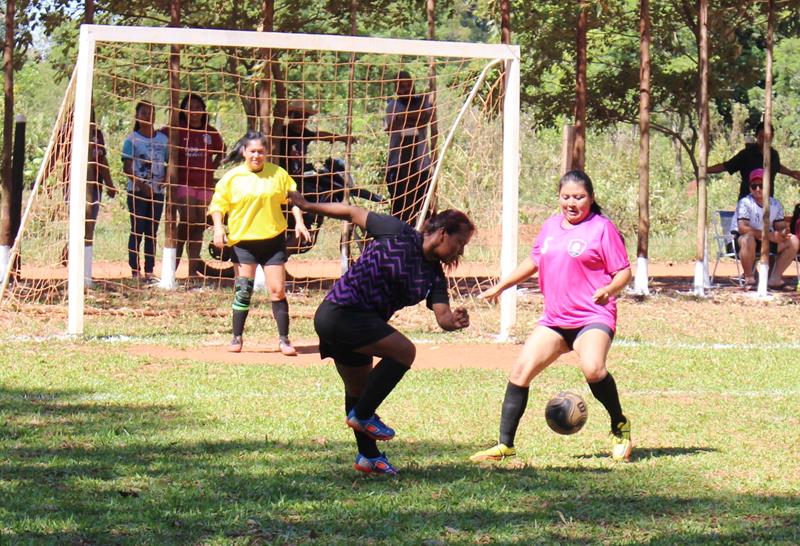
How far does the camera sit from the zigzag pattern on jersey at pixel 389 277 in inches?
267

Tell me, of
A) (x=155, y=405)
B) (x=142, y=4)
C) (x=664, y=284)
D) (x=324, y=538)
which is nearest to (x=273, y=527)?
(x=324, y=538)

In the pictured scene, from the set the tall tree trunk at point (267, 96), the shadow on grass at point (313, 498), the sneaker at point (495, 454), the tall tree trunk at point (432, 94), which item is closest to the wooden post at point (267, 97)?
the tall tree trunk at point (267, 96)

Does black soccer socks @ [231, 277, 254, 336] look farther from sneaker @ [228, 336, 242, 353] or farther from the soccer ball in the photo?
the soccer ball

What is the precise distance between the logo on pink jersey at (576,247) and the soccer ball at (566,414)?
30.0 inches

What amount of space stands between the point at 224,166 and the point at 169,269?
132cm

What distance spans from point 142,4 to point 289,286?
202 inches

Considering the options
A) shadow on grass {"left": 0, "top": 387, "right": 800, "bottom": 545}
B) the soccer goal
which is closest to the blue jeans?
the soccer goal

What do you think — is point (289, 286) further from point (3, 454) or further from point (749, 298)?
point (3, 454)

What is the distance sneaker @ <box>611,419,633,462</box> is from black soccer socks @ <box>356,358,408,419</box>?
134cm

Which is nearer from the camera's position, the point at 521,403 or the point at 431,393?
the point at 521,403

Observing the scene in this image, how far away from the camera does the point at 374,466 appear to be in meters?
6.86

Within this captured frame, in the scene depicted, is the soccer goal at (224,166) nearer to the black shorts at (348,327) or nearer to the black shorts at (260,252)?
the black shorts at (260,252)

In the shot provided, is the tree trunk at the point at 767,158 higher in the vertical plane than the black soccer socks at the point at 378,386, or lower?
higher

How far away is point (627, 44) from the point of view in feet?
80.5
